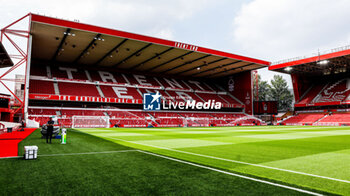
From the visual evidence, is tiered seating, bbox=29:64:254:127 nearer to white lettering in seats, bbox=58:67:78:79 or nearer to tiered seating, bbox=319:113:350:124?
white lettering in seats, bbox=58:67:78:79

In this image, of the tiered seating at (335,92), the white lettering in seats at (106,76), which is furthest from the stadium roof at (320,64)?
the white lettering in seats at (106,76)

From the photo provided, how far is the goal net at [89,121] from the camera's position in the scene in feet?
95.7

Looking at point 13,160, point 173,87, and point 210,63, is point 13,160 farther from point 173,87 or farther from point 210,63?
point 173,87

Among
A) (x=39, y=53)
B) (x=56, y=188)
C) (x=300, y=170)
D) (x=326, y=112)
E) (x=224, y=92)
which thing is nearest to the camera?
(x=56, y=188)

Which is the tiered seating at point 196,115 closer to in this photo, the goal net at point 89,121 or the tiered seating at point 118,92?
the tiered seating at point 118,92

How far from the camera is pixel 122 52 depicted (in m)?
34.3

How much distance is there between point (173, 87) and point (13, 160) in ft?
135

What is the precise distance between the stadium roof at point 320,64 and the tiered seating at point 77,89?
31.7 metres

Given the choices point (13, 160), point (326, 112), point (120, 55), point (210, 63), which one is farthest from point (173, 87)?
point (13, 160)

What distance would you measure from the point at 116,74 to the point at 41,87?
14.7 metres

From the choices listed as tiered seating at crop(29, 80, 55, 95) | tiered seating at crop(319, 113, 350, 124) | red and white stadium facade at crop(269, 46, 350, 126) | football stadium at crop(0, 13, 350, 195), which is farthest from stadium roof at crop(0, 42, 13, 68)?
tiered seating at crop(319, 113, 350, 124)

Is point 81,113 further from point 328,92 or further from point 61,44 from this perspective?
point 328,92

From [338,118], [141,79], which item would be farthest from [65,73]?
[338,118]

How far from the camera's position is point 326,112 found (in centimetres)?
4597
